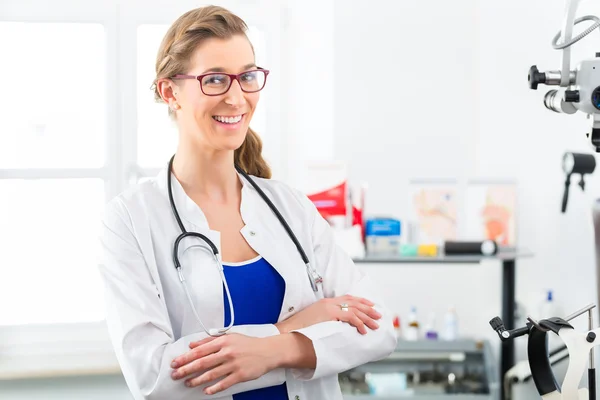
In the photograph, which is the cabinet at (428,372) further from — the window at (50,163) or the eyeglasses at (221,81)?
the eyeglasses at (221,81)

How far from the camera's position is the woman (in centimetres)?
135

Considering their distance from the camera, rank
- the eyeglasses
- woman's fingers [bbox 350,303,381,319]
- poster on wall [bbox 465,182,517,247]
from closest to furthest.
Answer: the eyeglasses < woman's fingers [bbox 350,303,381,319] < poster on wall [bbox 465,182,517,247]

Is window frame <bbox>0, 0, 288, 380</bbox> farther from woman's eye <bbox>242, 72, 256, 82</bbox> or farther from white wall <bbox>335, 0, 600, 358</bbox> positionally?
woman's eye <bbox>242, 72, 256, 82</bbox>

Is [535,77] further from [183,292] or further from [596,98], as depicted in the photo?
[183,292]

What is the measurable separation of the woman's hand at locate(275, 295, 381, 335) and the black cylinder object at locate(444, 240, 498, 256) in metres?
1.04

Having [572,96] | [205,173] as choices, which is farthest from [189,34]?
[572,96]

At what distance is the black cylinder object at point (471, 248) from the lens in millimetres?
2535

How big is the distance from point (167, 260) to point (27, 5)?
75.6 inches

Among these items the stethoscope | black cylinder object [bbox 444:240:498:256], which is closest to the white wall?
black cylinder object [bbox 444:240:498:256]

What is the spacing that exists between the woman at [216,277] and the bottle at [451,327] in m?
1.21

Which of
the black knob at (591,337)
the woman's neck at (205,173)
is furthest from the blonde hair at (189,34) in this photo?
the black knob at (591,337)

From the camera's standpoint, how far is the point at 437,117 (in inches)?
116

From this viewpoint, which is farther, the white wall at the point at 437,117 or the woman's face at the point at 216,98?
the white wall at the point at 437,117

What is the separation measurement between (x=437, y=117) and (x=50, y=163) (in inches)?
62.3
